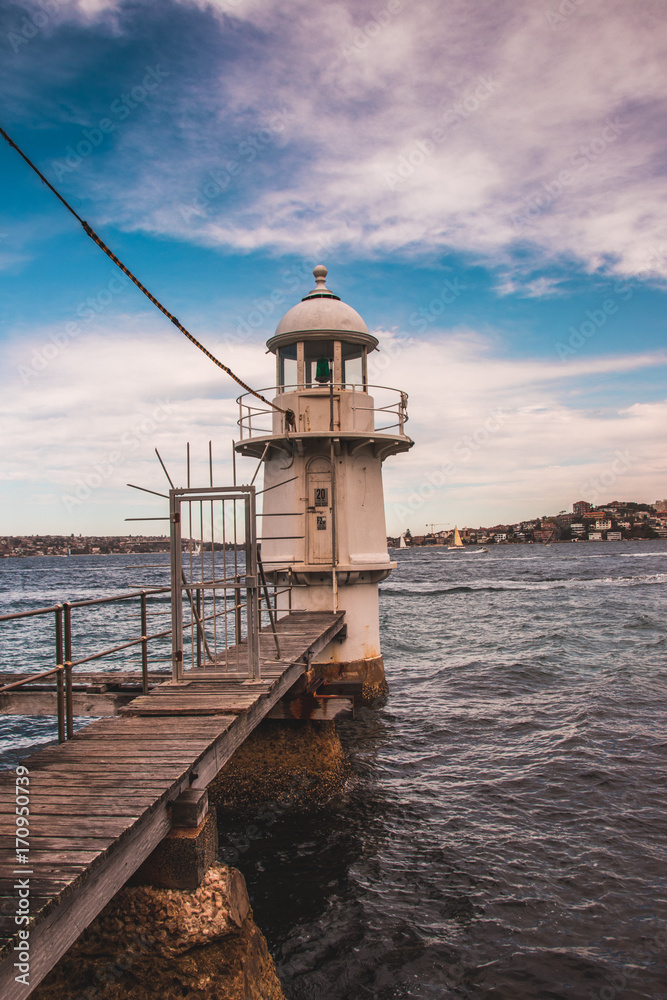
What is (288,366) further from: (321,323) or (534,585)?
(534,585)

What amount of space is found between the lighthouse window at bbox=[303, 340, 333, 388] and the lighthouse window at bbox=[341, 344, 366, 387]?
0.37 m

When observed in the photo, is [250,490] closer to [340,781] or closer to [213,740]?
[213,740]

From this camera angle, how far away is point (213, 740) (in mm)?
6031

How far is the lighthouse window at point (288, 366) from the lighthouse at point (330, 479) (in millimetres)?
21

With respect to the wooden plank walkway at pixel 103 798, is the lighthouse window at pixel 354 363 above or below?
above

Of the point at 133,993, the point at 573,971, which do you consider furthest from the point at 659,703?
the point at 133,993

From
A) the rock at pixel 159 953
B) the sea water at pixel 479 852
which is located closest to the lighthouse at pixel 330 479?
the sea water at pixel 479 852

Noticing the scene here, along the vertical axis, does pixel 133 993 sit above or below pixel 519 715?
above

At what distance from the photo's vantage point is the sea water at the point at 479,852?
6.80 m

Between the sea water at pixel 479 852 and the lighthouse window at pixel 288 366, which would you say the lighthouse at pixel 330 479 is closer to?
the lighthouse window at pixel 288 366

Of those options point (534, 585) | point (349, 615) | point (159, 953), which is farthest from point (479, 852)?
point (534, 585)

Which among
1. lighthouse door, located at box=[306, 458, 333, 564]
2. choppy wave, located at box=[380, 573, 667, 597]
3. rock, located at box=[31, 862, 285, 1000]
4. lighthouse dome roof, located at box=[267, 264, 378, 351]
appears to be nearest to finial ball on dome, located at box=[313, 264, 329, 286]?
lighthouse dome roof, located at box=[267, 264, 378, 351]

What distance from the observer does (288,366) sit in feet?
48.9

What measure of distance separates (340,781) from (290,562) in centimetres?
445
